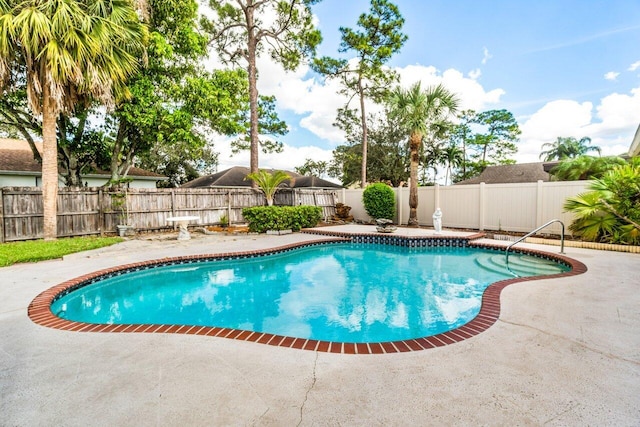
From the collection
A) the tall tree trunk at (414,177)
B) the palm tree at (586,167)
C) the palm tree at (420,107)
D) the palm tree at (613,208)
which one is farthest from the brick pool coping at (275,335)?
the palm tree at (420,107)

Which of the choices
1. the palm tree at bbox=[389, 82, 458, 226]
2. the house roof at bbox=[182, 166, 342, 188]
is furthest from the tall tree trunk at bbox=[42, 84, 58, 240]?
the palm tree at bbox=[389, 82, 458, 226]

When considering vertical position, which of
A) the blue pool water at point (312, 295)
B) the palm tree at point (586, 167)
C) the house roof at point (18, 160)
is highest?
the house roof at point (18, 160)

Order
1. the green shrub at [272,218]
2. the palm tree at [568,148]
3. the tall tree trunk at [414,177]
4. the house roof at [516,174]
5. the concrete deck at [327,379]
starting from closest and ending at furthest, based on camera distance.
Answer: the concrete deck at [327,379] < the green shrub at [272,218] < the tall tree trunk at [414,177] < the house roof at [516,174] < the palm tree at [568,148]

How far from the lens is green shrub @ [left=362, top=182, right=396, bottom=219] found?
1394 centimetres

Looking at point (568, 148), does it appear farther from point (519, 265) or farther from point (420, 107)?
point (519, 265)

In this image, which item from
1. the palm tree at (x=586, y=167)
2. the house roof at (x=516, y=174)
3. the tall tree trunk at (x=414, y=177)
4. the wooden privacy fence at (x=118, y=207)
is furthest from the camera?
the house roof at (x=516, y=174)

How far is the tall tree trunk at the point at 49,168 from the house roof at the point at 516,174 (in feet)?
73.1

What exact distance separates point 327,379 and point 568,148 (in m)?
36.6

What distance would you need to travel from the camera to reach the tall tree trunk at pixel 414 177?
41.0 ft

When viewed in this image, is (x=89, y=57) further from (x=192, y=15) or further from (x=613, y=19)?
(x=613, y=19)

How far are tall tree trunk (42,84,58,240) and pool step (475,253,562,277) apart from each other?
37.0 feet

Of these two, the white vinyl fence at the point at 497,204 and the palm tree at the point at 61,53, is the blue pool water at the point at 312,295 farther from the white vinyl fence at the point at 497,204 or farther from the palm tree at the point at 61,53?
the palm tree at the point at 61,53

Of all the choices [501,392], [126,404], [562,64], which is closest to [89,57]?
[126,404]

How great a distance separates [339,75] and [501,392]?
1932 cm
